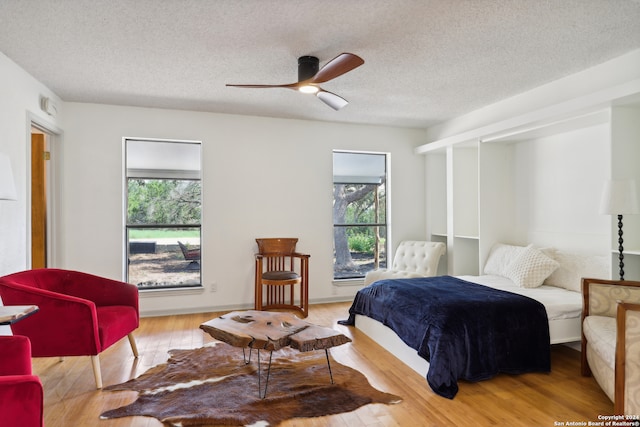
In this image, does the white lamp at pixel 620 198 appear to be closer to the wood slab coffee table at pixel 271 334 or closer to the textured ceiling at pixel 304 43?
the textured ceiling at pixel 304 43

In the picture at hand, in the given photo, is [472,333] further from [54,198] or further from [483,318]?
[54,198]

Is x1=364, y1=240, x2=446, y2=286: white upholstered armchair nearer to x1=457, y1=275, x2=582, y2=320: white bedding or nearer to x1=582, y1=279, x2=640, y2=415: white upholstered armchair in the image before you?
x1=457, y1=275, x2=582, y2=320: white bedding

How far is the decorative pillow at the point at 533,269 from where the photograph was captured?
12.1 feet

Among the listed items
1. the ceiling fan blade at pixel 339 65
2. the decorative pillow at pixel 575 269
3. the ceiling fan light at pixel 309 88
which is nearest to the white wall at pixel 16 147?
the ceiling fan light at pixel 309 88

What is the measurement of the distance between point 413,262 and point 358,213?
1.13 metres

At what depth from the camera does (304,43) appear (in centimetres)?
292

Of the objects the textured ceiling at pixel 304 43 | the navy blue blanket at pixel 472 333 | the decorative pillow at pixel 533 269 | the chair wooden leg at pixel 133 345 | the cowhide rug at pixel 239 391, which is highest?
the textured ceiling at pixel 304 43

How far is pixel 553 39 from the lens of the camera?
9.39 feet

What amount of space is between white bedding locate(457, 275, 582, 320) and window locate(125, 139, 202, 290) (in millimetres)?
3420

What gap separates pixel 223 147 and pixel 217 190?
57cm

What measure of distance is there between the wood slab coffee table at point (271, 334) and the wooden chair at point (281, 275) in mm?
1608

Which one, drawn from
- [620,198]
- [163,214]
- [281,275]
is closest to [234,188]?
[163,214]

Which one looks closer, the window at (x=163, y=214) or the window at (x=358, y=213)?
the window at (x=163, y=214)

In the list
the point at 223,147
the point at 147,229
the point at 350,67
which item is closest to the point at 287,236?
the point at 223,147
